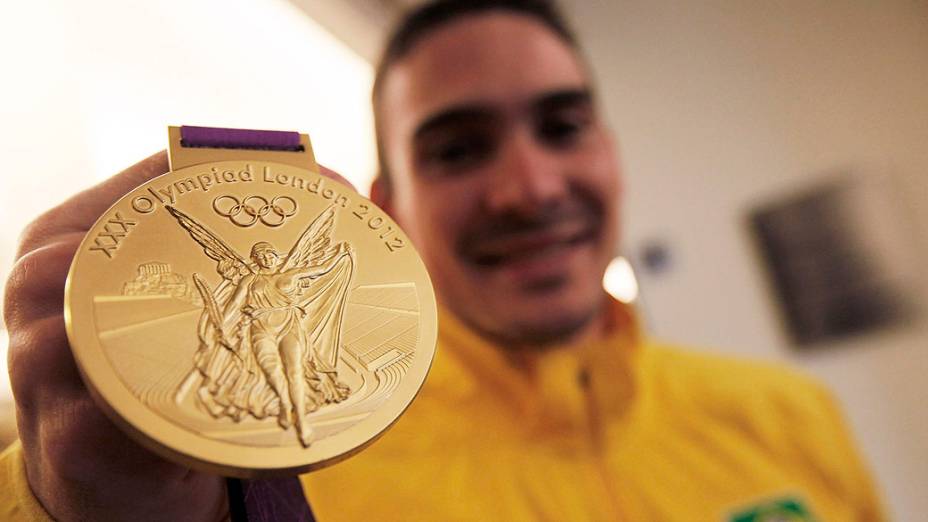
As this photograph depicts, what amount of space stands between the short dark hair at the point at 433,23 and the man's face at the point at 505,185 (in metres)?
0.06

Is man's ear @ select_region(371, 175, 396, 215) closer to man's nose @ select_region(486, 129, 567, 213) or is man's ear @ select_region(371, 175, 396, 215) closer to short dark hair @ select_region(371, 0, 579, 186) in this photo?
short dark hair @ select_region(371, 0, 579, 186)

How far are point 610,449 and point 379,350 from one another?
1.68 feet

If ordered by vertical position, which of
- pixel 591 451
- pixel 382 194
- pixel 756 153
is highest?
pixel 756 153

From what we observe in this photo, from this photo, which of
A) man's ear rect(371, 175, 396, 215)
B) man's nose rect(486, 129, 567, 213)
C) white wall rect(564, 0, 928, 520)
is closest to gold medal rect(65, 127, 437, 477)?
man's nose rect(486, 129, 567, 213)

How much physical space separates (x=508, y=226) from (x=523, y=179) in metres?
0.06

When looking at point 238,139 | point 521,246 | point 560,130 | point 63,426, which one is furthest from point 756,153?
point 63,426

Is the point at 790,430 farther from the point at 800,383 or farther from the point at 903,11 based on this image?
the point at 903,11

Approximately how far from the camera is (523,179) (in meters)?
0.71

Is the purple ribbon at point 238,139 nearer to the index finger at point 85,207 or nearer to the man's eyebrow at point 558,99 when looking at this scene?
the index finger at point 85,207

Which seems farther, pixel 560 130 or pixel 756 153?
pixel 756 153

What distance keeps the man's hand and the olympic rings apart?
70 mm

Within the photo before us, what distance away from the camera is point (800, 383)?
0.98 meters

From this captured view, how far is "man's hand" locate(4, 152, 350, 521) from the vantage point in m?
Answer: 0.25

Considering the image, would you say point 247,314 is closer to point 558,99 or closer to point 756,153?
point 558,99
